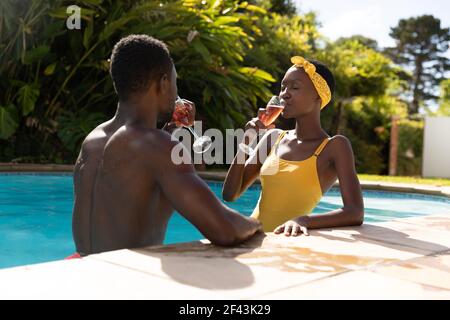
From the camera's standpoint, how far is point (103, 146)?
222cm

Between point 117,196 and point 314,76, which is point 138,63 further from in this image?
point 314,76

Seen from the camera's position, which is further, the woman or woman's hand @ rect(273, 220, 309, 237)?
the woman

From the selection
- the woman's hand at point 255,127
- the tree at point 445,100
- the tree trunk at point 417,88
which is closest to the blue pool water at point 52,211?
the woman's hand at point 255,127

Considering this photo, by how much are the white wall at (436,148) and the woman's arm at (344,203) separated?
15608mm

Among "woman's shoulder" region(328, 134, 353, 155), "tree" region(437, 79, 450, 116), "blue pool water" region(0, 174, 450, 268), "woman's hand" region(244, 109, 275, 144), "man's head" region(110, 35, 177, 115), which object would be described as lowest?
"blue pool water" region(0, 174, 450, 268)

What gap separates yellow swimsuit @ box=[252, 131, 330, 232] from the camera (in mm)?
2963

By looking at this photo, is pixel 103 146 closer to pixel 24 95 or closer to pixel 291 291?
pixel 291 291

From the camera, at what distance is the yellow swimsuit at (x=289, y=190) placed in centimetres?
296

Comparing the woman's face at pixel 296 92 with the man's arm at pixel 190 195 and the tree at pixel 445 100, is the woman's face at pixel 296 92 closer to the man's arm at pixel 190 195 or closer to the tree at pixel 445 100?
the man's arm at pixel 190 195

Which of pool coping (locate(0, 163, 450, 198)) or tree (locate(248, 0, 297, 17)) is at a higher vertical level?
tree (locate(248, 0, 297, 17))

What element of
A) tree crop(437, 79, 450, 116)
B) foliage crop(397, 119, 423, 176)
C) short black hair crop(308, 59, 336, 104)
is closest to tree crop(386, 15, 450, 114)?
tree crop(437, 79, 450, 116)

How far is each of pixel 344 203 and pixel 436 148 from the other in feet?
52.0

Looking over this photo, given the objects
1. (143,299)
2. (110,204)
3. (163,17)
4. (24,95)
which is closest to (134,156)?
(110,204)

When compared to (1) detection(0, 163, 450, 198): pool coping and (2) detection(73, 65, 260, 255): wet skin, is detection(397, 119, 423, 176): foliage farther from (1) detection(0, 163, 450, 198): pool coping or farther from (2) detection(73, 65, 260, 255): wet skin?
(2) detection(73, 65, 260, 255): wet skin
